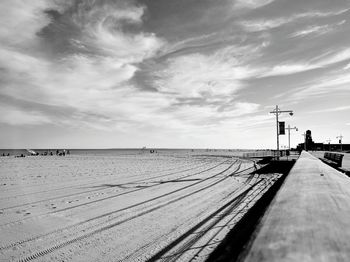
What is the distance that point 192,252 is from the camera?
4.63 m

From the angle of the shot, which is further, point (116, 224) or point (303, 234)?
point (116, 224)

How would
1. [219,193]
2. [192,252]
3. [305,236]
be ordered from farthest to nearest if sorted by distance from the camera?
[219,193] < [192,252] < [305,236]

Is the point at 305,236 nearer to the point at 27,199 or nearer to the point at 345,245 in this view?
the point at 345,245

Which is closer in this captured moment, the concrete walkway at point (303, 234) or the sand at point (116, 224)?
the concrete walkway at point (303, 234)

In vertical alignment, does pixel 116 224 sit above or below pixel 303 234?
below

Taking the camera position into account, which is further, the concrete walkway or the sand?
the sand

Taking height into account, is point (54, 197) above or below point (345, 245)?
below

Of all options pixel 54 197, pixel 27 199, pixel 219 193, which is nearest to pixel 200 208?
pixel 219 193

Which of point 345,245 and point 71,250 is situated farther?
point 71,250

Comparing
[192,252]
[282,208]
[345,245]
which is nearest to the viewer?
[345,245]

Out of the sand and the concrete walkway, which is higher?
the concrete walkway

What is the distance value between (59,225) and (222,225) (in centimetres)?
400

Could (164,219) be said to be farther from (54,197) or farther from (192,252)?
(54,197)

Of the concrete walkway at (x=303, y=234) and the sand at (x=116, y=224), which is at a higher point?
the concrete walkway at (x=303, y=234)
